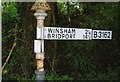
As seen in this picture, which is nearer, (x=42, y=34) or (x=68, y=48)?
(x=42, y=34)

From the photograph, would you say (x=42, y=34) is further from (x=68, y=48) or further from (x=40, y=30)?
(x=68, y=48)

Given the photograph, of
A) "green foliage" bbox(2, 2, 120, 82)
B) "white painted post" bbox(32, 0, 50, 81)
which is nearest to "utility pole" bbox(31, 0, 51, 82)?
"white painted post" bbox(32, 0, 50, 81)

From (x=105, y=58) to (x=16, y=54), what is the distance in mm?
950

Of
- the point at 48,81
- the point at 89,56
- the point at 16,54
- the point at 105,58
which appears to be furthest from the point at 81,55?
the point at 16,54

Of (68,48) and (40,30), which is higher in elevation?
(40,30)

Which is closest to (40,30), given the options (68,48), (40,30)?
(40,30)

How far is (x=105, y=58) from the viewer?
9.89 feet

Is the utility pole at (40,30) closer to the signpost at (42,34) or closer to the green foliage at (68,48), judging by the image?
the signpost at (42,34)

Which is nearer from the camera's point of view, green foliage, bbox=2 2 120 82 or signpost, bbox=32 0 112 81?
signpost, bbox=32 0 112 81

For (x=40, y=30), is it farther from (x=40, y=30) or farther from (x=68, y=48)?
(x=68, y=48)

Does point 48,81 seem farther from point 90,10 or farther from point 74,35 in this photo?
point 90,10

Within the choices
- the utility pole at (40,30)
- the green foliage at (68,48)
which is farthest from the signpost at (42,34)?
the green foliage at (68,48)

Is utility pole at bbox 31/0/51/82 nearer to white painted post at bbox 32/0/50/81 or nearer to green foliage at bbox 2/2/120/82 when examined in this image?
white painted post at bbox 32/0/50/81

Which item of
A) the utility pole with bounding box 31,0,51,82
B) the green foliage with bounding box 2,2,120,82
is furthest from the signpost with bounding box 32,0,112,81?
the green foliage with bounding box 2,2,120,82
